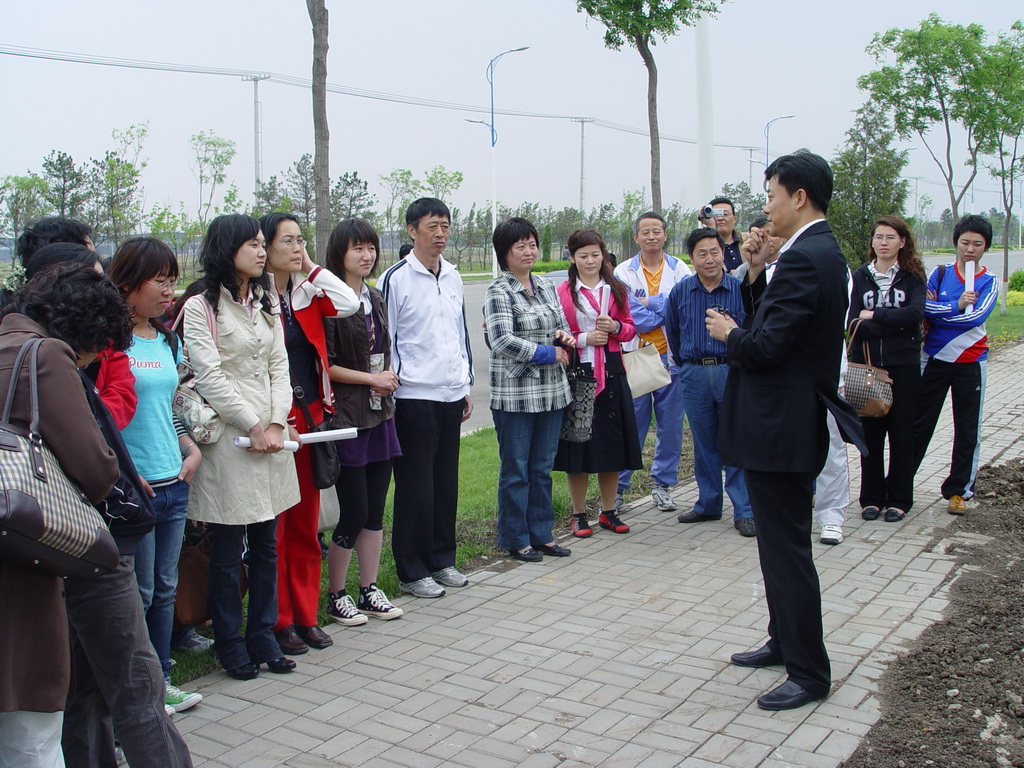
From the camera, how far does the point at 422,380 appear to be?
5.33 metres

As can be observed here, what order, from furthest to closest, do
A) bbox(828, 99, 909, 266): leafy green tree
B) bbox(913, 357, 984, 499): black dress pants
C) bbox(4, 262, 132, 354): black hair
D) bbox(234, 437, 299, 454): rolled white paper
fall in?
bbox(828, 99, 909, 266): leafy green tree
bbox(913, 357, 984, 499): black dress pants
bbox(234, 437, 299, 454): rolled white paper
bbox(4, 262, 132, 354): black hair

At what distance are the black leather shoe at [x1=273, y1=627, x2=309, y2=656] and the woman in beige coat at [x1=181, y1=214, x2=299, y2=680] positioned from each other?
181 mm

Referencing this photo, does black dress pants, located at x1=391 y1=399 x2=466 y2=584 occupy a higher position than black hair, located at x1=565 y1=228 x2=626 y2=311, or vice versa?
black hair, located at x1=565 y1=228 x2=626 y2=311

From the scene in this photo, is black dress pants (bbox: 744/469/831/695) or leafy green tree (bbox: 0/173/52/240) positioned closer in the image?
black dress pants (bbox: 744/469/831/695)

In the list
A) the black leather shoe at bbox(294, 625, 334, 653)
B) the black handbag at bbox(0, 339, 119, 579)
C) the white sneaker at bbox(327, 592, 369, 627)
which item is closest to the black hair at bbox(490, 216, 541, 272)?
the white sneaker at bbox(327, 592, 369, 627)

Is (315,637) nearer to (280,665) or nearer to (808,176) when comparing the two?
(280,665)

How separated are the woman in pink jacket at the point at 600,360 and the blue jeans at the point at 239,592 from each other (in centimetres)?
259

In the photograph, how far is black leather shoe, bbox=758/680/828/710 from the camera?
12.7 ft

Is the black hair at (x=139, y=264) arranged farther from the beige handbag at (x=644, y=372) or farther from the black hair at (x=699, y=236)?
the black hair at (x=699, y=236)

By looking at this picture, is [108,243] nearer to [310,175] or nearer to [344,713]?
[310,175]

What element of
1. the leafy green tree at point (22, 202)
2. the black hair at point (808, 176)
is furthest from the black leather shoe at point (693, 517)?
the leafy green tree at point (22, 202)

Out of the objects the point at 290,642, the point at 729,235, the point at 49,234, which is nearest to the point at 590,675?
the point at 290,642

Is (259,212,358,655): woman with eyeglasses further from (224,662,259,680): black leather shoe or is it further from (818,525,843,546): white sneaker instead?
(818,525,843,546): white sneaker

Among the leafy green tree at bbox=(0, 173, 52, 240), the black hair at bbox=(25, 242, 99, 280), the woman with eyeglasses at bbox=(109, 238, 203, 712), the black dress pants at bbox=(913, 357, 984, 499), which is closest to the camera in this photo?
the black hair at bbox=(25, 242, 99, 280)
